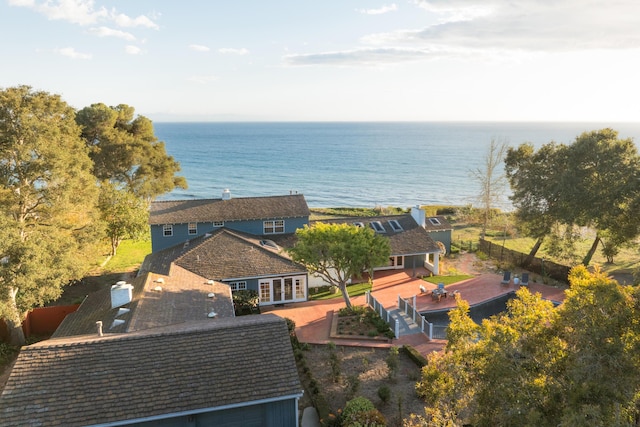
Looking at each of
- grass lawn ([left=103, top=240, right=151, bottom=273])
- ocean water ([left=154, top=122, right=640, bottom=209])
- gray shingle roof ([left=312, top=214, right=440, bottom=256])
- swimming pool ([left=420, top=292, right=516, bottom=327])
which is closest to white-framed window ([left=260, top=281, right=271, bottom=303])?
gray shingle roof ([left=312, top=214, right=440, bottom=256])

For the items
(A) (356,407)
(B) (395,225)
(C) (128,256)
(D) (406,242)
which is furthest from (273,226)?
(A) (356,407)

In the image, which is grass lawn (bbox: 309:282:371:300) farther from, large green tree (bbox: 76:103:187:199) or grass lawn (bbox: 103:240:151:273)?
large green tree (bbox: 76:103:187:199)

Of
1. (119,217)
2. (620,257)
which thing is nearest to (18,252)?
(119,217)

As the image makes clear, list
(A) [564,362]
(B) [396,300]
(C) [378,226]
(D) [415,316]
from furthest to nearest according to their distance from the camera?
(C) [378,226], (B) [396,300], (D) [415,316], (A) [564,362]

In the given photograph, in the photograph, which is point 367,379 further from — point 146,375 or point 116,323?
point 116,323

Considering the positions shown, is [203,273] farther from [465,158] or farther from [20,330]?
[465,158]

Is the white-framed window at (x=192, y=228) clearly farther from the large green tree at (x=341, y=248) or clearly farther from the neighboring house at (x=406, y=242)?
the neighboring house at (x=406, y=242)
